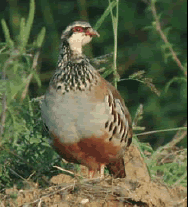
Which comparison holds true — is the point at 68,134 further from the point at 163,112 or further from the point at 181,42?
the point at 181,42

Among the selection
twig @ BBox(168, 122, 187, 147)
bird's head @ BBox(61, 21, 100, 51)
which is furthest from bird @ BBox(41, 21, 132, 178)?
twig @ BBox(168, 122, 187, 147)

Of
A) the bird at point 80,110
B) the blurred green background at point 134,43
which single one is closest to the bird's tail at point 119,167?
the bird at point 80,110

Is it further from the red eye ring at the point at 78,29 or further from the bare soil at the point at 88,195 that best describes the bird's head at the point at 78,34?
the bare soil at the point at 88,195

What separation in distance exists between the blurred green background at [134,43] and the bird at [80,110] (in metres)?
3.67

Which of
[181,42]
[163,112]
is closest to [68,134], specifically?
[163,112]

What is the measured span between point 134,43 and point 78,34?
474 cm

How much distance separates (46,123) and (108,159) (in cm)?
56

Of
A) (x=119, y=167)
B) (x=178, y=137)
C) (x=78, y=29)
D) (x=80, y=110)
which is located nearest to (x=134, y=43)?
(x=178, y=137)

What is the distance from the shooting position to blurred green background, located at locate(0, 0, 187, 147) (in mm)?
8297

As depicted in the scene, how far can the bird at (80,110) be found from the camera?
421 centimetres

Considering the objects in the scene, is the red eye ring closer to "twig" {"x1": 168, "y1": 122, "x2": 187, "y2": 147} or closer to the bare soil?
the bare soil

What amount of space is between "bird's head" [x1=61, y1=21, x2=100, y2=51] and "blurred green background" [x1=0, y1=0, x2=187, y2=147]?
3.83m

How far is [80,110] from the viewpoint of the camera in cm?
419

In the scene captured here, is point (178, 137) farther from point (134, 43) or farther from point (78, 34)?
point (134, 43)
